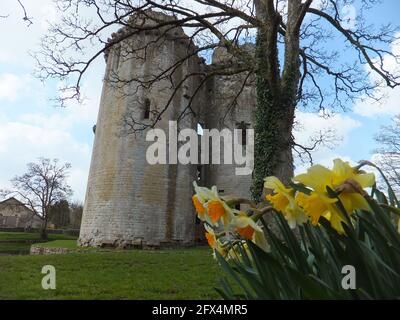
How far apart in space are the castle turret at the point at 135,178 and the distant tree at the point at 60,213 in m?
18.5

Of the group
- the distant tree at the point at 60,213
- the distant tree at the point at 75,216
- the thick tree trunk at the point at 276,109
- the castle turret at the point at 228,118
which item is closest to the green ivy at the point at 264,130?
the thick tree trunk at the point at 276,109

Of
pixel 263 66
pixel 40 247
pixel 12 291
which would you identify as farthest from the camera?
pixel 40 247

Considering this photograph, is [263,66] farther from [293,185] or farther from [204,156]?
[204,156]

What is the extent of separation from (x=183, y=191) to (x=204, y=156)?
421 centimetres

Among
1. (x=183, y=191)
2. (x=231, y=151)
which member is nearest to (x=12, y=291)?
(x=183, y=191)

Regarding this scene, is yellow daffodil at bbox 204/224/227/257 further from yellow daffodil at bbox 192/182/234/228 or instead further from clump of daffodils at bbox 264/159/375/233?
clump of daffodils at bbox 264/159/375/233

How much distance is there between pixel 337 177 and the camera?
942 millimetres

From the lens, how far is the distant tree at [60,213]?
1393 inches

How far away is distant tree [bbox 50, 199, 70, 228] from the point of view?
35375 millimetres

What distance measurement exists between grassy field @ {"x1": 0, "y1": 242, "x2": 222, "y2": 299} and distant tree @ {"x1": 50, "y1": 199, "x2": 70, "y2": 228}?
27285mm

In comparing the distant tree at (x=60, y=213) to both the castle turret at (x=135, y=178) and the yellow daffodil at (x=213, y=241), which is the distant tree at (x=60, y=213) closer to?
the castle turret at (x=135, y=178)

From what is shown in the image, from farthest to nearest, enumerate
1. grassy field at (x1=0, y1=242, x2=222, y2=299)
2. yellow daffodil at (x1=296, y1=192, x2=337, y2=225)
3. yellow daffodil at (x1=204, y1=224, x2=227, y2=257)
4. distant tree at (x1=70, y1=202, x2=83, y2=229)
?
distant tree at (x1=70, y1=202, x2=83, y2=229) → grassy field at (x1=0, y1=242, x2=222, y2=299) → yellow daffodil at (x1=204, y1=224, x2=227, y2=257) → yellow daffodil at (x1=296, y1=192, x2=337, y2=225)

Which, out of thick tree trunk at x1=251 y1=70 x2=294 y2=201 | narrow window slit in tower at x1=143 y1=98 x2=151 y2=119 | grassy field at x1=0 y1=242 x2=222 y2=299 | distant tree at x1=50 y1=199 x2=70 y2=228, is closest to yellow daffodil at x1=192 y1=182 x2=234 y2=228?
Result: grassy field at x1=0 y1=242 x2=222 y2=299

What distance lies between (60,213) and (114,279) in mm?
35191
